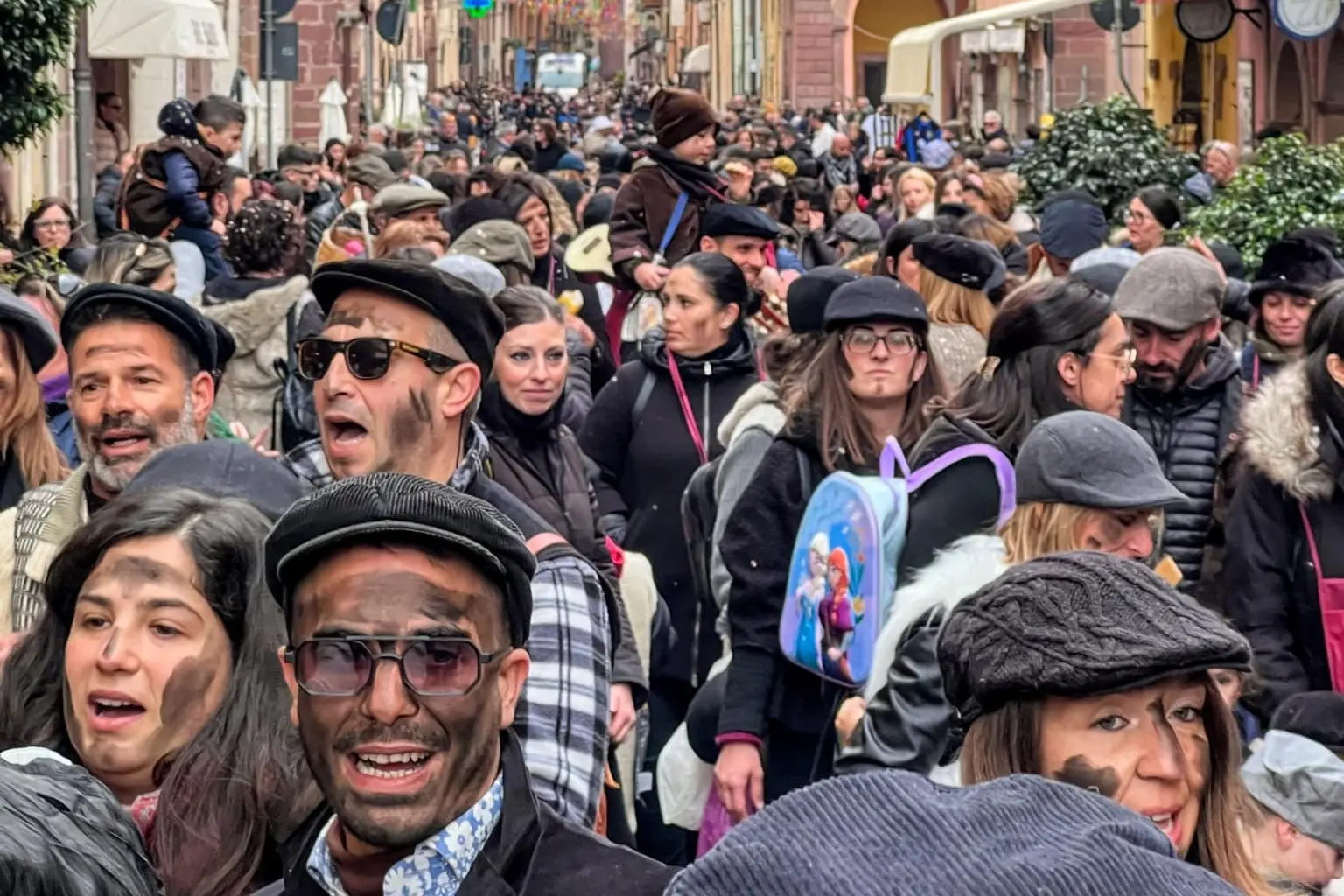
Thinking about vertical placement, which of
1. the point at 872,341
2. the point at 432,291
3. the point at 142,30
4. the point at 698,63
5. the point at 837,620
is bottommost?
the point at 837,620

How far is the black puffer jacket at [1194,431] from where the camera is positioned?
6883 millimetres

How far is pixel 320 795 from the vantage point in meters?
3.36

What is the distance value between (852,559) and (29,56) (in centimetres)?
886

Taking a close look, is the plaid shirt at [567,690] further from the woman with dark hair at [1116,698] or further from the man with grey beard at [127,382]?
the man with grey beard at [127,382]

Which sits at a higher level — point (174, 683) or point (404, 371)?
point (404, 371)

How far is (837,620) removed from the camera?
531 centimetres

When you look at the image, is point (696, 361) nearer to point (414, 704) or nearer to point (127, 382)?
point (127, 382)

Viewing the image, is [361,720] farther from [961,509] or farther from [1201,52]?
[1201,52]

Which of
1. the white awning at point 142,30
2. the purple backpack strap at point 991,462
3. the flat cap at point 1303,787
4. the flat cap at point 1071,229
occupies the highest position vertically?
the white awning at point 142,30

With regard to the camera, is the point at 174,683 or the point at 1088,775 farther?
the point at 174,683

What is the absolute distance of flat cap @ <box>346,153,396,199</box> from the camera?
17547 mm

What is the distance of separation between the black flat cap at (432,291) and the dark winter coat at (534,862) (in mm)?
1526

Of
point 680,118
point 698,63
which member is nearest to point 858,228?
point 680,118

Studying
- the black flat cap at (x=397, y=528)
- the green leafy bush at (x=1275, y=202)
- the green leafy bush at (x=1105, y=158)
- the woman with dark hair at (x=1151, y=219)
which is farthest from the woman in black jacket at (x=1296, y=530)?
the green leafy bush at (x=1105, y=158)
